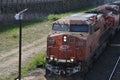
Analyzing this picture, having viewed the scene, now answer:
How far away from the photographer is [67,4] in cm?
5778

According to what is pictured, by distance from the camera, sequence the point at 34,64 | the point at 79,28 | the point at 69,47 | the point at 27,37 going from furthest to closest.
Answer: the point at 27,37 < the point at 34,64 < the point at 79,28 < the point at 69,47

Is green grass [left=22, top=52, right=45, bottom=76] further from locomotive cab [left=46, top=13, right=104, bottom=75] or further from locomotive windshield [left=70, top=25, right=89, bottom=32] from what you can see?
locomotive windshield [left=70, top=25, right=89, bottom=32]

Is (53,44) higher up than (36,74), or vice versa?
(53,44)

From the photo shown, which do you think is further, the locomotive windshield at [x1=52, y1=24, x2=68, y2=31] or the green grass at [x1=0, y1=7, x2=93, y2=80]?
the green grass at [x1=0, y1=7, x2=93, y2=80]

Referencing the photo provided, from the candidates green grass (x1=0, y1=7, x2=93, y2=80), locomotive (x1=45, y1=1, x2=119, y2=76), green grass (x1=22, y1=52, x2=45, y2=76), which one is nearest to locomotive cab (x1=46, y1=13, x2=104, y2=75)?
locomotive (x1=45, y1=1, x2=119, y2=76)

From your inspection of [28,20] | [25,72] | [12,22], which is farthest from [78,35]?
[28,20]

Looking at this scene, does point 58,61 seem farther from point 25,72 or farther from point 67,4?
point 67,4

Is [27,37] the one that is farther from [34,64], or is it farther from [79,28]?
[79,28]

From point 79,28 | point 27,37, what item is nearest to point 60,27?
point 79,28

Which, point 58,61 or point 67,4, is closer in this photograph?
point 58,61

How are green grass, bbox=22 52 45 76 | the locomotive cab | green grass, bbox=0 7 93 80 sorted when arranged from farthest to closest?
1. green grass, bbox=0 7 93 80
2. green grass, bbox=22 52 45 76
3. the locomotive cab

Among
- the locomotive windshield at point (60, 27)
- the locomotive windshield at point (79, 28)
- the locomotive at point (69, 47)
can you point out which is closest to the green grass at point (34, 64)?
the locomotive at point (69, 47)

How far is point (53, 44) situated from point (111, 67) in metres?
4.72

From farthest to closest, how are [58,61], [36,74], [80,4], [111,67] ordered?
[80,4] → [111,67] → [36,74] → [58,61]
